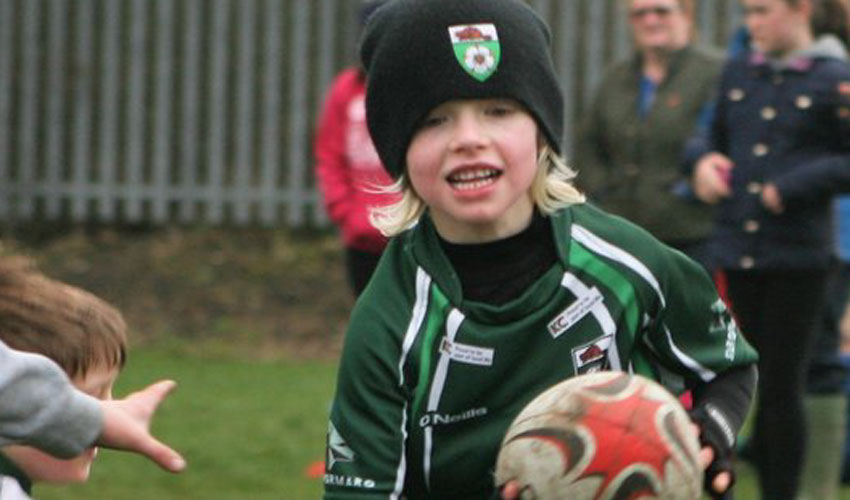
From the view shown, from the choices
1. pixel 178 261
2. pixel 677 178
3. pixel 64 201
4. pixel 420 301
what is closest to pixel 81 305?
pixel 420 301

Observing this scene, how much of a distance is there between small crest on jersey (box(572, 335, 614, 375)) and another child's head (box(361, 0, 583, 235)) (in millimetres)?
317

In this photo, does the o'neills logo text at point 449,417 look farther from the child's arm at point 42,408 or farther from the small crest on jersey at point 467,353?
the child's arm at point 42,408

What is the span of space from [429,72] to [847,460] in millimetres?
4776

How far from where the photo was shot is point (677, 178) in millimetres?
8812

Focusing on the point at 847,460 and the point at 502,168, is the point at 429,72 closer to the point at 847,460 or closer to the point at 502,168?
the point at 502,168

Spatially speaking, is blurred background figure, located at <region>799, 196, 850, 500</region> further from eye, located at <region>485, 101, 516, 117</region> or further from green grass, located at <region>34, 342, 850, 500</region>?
eye, located at <region>485, 101, 516, 117</region>

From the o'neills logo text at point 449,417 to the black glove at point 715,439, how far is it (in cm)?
44

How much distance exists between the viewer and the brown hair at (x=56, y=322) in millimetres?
4227

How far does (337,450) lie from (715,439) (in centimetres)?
78

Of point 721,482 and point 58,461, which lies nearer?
point 58,461

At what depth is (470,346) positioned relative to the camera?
461 cm

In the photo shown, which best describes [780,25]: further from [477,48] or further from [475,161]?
[475,161]

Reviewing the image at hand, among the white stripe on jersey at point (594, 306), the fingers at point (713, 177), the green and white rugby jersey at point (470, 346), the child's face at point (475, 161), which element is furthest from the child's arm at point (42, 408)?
the fingers at point (713, 177)

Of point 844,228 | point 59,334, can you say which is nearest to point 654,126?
point 844,228
